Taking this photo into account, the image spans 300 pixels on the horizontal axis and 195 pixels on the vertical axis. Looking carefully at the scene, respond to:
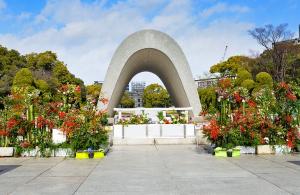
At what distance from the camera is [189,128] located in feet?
50.5

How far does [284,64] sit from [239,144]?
33.5 meters

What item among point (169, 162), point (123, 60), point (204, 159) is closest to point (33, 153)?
point (169, 162)

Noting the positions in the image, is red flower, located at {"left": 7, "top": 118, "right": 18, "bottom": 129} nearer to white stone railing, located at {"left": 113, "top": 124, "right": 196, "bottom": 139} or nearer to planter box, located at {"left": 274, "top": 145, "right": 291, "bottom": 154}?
white stone railing, located at {"left": 113, "top": 124, "right": 196, "bottom": 139}

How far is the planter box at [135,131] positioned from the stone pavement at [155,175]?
4783mm

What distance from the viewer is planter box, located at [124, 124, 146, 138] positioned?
15.5 metres

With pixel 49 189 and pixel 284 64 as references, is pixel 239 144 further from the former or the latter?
pixel 284 64

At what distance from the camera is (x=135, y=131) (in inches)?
610

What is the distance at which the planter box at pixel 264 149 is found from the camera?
1083cm

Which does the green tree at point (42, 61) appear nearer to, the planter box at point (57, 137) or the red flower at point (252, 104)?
the planter box at point (57, 137)

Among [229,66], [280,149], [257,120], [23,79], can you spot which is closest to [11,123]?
[257,120]

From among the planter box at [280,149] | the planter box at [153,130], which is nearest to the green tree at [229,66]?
the planter box at [153,130]

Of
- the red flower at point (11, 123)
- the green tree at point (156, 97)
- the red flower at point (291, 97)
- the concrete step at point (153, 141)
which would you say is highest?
the green tree at point (156, 97)

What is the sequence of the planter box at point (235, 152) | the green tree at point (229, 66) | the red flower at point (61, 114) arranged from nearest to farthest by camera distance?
the planter box at point (235, 152) < the red flower at point (61, 114) < the green tree at point (229, 66)

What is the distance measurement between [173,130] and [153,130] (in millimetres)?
791
